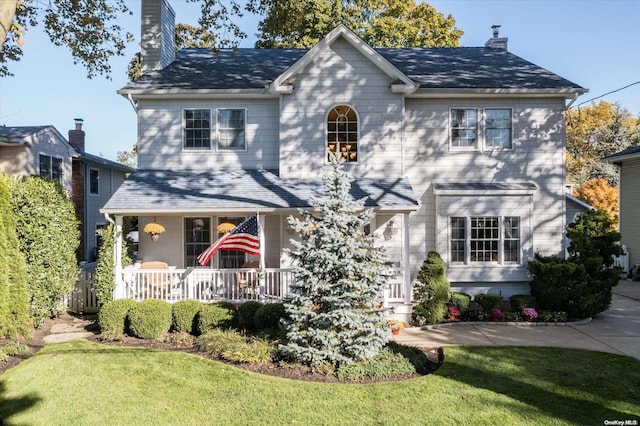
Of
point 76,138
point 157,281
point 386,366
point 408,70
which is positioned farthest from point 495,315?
point 76,138

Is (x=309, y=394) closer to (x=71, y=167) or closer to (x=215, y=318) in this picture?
(x=215, y=318)

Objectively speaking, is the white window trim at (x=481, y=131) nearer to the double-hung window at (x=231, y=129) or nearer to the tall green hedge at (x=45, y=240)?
the double-hung window at (x=231, y=129)

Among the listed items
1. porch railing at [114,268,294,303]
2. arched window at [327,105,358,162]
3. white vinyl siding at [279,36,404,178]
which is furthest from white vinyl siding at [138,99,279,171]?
porch railing at [114,268,294,303]

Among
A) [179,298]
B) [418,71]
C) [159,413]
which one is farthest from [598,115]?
[159,413]

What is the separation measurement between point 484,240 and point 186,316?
896 centimetres

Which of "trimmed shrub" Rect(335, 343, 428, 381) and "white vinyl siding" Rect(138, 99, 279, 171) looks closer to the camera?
"trimmed shrub" Rect(335, 343, 428, 381)

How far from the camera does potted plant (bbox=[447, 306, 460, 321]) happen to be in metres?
11.2

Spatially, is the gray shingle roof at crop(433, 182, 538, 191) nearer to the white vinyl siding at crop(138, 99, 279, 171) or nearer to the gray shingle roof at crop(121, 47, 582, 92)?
the gray shingle roof at crop(121, 47, 582, 92)

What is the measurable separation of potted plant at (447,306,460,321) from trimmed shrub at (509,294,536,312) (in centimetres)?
179

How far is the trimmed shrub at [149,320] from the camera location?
9.49 m

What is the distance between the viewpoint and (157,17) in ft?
47.0

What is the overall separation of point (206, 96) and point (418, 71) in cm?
724

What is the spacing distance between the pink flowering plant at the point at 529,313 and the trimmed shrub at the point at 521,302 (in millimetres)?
325

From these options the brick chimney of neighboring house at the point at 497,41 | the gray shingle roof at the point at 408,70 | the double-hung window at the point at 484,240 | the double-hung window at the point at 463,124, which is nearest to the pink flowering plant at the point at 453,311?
the double-hung window at the point at 484,240
